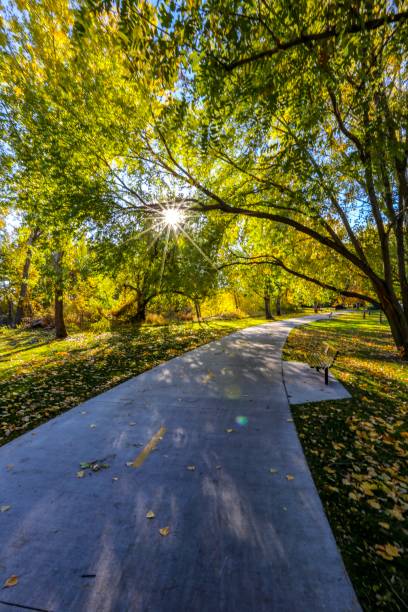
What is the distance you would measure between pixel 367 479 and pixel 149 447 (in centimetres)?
299

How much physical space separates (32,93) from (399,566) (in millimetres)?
11630

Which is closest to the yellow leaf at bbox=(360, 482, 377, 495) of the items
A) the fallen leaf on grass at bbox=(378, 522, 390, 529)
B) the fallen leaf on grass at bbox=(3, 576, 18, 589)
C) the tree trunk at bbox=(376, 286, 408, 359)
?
the fallen leaf on grass at bbox=(378, 522, 390, 529)

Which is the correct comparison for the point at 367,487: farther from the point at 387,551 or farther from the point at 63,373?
the point at 63,373

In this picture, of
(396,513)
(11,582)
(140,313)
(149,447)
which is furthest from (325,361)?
(140,313)

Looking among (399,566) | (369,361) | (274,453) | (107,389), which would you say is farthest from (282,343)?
(399,566)

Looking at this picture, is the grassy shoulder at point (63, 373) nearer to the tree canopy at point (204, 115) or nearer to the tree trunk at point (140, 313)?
the tree canopy at point (204, 115)

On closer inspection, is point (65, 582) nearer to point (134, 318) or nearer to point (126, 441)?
point (126, 441)

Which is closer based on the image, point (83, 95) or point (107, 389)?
point (107, 389)

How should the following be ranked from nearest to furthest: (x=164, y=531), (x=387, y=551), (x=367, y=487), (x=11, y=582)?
(x=11, y=582) → (x=387, y=551) → (x=164, y=531) → (x=367, y=487)

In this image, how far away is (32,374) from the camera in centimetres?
886

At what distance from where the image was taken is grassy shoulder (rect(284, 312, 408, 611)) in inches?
94.8

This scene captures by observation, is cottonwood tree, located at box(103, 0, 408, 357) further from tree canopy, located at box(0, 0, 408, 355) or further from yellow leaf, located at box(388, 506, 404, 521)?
yellow leaf, located at box(388, 506, 404, 521)

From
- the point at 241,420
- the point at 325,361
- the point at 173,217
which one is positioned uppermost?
the point at 173,217

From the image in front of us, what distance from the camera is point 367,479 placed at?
12.1 feet
